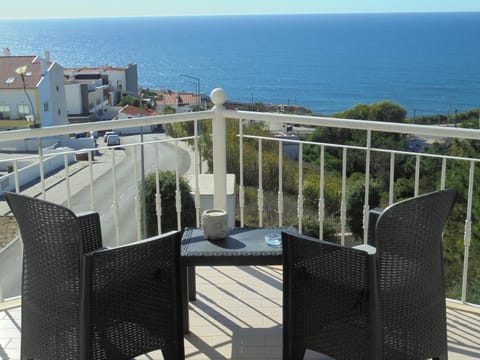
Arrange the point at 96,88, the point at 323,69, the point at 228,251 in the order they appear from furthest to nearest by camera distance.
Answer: the point at 323,69, the point at 96,88, the point at 228,251

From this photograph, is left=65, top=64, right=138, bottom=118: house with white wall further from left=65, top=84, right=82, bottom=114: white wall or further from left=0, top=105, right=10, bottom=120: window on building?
left=0, top=105, right=10, bottom=120: window on building

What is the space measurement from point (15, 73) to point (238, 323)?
3236 centimetres

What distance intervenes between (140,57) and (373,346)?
105303 millimetres

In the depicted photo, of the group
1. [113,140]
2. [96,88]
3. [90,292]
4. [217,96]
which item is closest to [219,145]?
[217,96]

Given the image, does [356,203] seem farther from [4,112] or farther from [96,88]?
[96,88]

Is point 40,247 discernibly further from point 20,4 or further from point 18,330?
point 20,4

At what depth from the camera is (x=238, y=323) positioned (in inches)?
122

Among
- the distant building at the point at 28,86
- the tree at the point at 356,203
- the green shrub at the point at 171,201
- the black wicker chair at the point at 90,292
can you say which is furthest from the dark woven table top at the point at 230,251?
the distant building at the point at 28,86

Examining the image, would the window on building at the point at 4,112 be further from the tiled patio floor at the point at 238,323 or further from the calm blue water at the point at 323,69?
the tiled patio floor at the point at 238,323

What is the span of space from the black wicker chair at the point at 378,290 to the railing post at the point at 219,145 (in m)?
1.72

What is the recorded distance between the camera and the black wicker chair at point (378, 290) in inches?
79.3

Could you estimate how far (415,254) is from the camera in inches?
82.0

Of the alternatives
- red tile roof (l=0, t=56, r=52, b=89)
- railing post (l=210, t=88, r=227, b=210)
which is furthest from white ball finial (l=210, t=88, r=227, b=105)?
red tile roof (l=0, t=56, r=52, b=89)

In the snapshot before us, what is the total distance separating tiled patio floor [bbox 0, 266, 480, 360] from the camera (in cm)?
278
